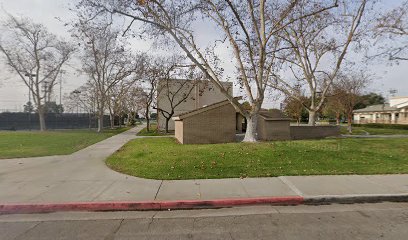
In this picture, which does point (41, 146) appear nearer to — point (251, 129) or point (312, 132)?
point (251, 129)

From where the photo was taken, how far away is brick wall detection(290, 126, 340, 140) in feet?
67.5

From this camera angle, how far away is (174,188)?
250 inches

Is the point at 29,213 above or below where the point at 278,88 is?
below

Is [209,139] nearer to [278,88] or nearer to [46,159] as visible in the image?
[46,159]

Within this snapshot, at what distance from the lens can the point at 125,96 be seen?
40531 millimetres

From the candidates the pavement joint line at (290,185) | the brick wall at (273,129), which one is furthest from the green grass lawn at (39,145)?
the brick wall at (273,129)

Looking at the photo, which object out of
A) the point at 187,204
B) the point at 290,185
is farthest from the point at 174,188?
the point at 290,185

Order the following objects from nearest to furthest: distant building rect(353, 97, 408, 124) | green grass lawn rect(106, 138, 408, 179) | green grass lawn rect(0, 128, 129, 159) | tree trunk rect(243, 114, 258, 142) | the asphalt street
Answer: the asphalt street → green grass lawn rect(106, 138, 408, 179) → green grass lawn rect(0, 128, 129, 159) → tree trunk rect(243, 114, 258, 142) → distant building rect(353, 97, 408, 124)

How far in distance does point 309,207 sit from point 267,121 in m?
13.2

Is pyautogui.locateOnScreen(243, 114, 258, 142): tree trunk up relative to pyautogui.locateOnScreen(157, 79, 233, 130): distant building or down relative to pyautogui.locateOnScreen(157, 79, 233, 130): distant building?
down

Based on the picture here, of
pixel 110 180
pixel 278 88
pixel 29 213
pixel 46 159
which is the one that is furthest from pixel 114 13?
pixel 278 88

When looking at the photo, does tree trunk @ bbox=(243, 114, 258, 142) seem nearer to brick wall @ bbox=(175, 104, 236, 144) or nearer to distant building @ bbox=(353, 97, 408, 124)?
brick wall @ bbox=(175, 104, 236, 144)

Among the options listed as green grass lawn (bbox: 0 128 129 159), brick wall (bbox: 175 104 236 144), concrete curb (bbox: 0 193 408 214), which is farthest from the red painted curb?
brick wall (bbox: 175 104 236 144)

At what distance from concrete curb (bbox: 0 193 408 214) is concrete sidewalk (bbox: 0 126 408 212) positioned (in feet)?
0.12
